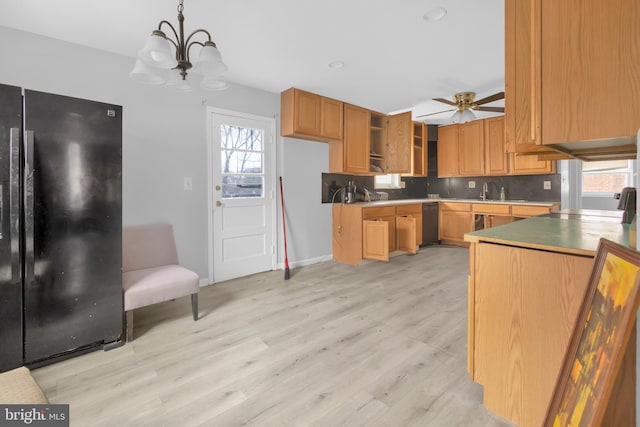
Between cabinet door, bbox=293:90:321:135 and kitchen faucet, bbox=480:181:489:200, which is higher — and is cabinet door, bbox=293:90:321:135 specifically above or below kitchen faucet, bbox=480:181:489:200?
above

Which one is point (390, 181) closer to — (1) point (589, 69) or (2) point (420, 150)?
(2) point (420, 150)

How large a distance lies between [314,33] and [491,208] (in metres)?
3.99

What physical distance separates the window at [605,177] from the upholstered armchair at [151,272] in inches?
235

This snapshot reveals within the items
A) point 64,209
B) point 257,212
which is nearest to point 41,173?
point 64,209

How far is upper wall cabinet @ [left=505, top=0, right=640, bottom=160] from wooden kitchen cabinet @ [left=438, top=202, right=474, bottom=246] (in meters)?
4.43

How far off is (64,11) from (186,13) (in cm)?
83

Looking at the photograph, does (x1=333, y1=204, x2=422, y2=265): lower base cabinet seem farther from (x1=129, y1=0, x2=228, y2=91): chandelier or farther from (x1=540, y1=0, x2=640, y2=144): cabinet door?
(x1=540, y1=0, x2=640, y2=144): cabinet door

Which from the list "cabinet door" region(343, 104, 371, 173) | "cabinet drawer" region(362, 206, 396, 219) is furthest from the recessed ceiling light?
"cabinet drawer" region(362, 206, 396, 219)

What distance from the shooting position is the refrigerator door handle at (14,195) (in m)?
1.64

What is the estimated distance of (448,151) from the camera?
18.8ft

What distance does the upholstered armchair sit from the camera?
214 centimetres

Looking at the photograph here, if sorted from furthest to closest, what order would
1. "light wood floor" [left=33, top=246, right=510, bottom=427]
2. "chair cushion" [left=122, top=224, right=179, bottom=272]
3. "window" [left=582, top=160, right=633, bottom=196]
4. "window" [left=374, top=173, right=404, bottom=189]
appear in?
"window" [left=374, top=173, right=404, bottom=189]
"window" [left=582, top=160, right=633, bottom=196]
"chair cushion" [left=122, top=224, right=179, bottom=272]
"light wood floor" [left=33, top=246, right=510, bottom=427]

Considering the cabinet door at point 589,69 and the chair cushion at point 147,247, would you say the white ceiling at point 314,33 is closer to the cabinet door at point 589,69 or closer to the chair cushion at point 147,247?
the cabinet door at point 589,69

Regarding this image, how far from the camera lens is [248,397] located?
154 cm
